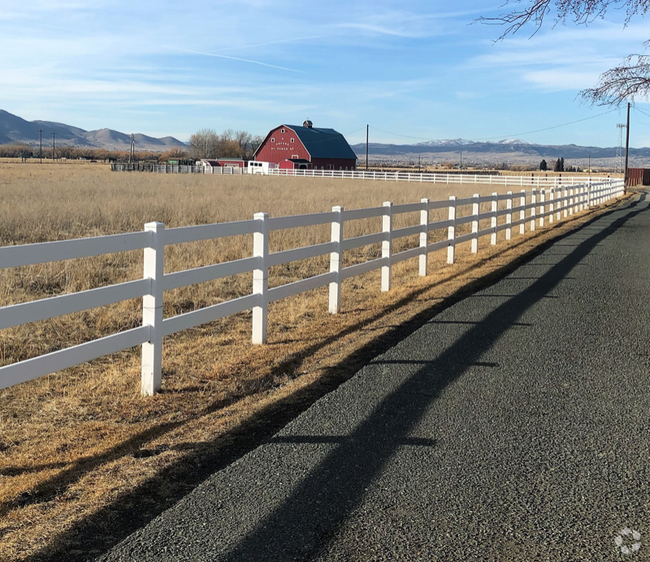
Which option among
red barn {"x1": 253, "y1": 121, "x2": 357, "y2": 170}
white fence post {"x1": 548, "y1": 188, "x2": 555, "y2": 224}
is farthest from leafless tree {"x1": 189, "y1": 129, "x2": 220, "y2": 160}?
white fence post {"x1": 548, "y1": 188, "x2": 555, "y2": 224}

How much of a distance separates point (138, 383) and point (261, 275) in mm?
1652

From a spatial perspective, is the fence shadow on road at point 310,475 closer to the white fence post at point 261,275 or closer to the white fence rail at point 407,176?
the white fence post at point 261,275

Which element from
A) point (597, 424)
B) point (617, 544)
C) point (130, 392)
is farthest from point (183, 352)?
point (617, 544)

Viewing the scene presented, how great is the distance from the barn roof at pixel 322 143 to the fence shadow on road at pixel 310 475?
268 ft

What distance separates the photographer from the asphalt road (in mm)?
3266

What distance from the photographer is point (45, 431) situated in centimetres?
515

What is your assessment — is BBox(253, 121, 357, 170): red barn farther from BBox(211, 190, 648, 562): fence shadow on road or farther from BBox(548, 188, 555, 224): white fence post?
BBox(211, 190, 648, 562): fence shadow on road

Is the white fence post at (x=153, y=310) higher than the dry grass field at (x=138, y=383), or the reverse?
the white fence post at (x=153, y=310)

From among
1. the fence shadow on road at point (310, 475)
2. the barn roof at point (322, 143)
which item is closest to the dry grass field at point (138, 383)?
the fence shadow on road at point (310, 475)

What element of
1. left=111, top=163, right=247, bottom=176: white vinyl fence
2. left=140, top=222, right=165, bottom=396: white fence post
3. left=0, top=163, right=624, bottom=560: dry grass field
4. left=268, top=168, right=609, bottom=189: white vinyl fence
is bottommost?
left=0, top=163, right=624, bottom=560: dry grass field

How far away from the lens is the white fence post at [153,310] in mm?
5586

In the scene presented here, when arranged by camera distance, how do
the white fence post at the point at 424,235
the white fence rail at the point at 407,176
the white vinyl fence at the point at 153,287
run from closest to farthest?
the white vinyl fence at the point at 153,287 → the white fence post at the point at 424,235 → the white fence rail at the point at 407,176

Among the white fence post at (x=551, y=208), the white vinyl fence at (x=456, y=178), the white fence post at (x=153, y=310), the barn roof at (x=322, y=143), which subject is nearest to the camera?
the white fence post at (x=153, y=310)

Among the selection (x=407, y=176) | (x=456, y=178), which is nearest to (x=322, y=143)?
(x=407, y=176)
